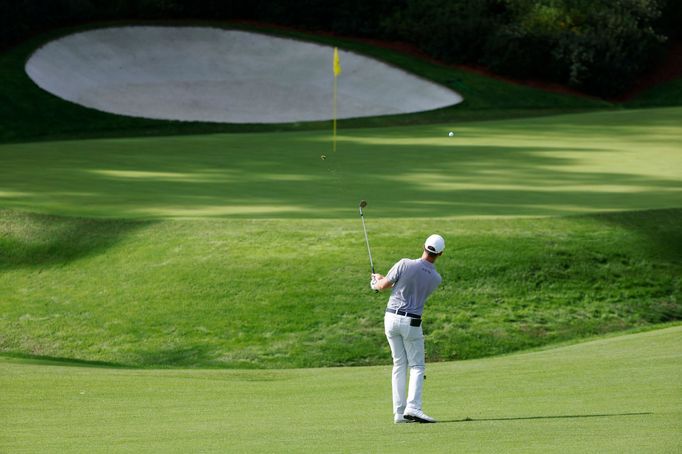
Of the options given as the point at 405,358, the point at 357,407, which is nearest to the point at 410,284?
the point at 405,358

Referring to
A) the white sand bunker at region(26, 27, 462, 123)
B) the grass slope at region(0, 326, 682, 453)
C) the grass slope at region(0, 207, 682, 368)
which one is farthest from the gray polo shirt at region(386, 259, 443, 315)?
the white sand bunker at region(26, 27, 462, 123)

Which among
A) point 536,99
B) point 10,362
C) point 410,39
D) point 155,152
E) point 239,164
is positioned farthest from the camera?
point 410,39

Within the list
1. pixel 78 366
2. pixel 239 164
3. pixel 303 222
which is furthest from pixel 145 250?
pixel 239 164

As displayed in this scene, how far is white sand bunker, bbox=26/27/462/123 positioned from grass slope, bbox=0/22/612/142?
65 cm

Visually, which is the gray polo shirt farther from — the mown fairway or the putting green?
the putting green

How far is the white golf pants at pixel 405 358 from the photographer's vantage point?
34.4 ft

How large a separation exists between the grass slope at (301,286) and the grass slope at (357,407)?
4.23 feet

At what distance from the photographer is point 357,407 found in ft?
38.4

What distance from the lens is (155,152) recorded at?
29.9 metres

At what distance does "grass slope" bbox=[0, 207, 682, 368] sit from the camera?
55.1ft

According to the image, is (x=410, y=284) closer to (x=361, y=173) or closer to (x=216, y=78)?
(x=361, y=173)

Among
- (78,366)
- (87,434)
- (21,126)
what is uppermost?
(87,434)

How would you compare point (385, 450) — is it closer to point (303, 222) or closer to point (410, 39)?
point (303, 222)

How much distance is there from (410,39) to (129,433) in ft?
131
